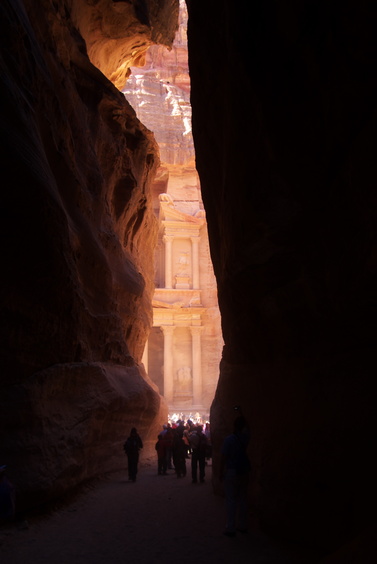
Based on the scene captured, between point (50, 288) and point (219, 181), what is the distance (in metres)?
2.96

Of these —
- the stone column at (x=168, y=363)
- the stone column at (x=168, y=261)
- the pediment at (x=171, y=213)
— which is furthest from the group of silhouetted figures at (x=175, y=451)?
the pediment at (x=171, y=213)

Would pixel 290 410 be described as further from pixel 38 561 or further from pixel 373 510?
pixel 38 561

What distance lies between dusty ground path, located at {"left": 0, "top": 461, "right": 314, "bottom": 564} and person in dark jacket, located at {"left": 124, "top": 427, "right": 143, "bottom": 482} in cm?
129

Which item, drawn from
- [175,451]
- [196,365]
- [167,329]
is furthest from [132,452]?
[167,329]

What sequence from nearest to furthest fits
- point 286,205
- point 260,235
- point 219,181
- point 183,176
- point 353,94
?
point 353,94 → point 286,205 → point 260,235 → point 219,181 → point 183,176

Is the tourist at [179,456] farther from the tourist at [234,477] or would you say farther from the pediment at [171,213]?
the pediment at [171,213]

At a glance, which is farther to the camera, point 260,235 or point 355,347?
point 260,235

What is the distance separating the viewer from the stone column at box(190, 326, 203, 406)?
30.9 metres

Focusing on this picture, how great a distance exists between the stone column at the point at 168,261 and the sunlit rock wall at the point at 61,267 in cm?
2085

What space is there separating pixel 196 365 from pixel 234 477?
26880 mm

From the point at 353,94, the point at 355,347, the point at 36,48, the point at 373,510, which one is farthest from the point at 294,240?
the point at 36,48

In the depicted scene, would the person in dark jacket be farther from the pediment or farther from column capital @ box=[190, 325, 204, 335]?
the pediment

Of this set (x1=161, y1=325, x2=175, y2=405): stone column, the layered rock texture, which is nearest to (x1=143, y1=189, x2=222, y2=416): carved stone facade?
(x1=161, y1=325, x2=175, y2=405): stone column

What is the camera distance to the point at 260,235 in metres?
5.28
